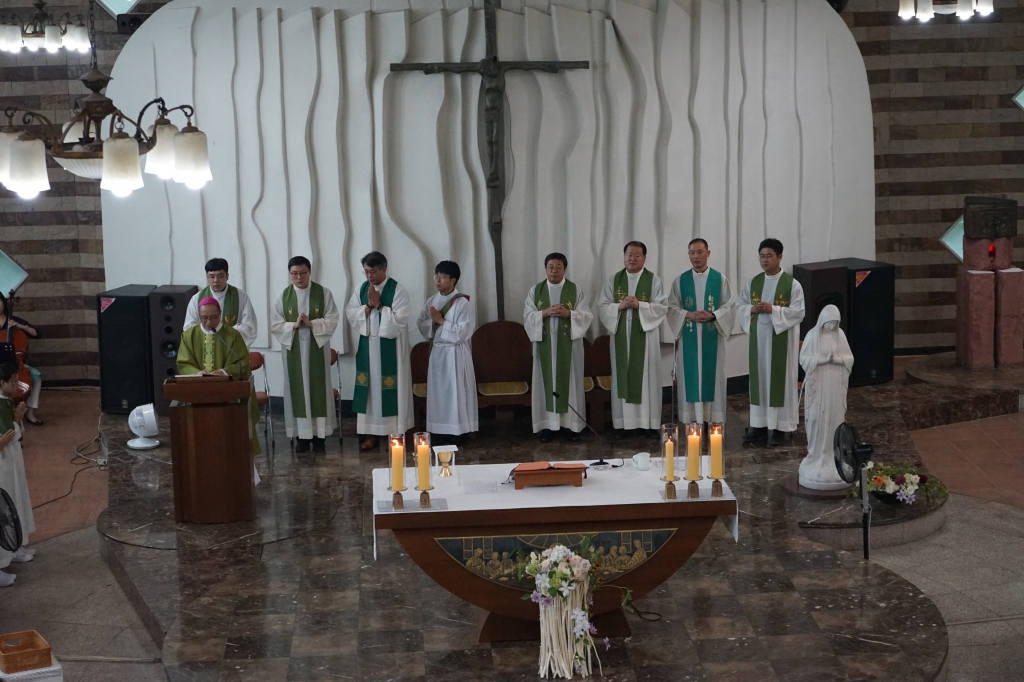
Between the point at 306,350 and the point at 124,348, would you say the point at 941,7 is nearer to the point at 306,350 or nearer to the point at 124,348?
the point at 306,350

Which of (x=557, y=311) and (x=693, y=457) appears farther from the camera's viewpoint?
(x=557, y=311)

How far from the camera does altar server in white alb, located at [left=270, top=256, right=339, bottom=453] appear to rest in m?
10.1

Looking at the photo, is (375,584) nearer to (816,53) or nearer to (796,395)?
(796,395)

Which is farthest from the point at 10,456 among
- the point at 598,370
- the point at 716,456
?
the point at 598,370

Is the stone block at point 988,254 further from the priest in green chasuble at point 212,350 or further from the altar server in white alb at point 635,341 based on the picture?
the priest in green chasuble at point 212,350

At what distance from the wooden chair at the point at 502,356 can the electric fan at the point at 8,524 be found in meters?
4.30

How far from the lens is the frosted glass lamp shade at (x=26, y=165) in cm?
600

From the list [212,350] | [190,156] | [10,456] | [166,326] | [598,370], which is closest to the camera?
[190,156]

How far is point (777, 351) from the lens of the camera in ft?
33.1

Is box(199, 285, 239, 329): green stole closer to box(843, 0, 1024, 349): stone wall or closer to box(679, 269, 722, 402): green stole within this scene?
box(679, 269, 722, 402): green stole

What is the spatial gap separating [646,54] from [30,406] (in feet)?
22.1

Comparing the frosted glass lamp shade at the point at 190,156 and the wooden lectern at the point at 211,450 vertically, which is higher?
the frosted glass lamp shade at the point at 190,156

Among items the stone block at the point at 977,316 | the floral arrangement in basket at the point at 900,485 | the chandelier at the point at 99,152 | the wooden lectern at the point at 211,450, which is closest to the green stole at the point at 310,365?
the wooden lectern at the point at 211,450

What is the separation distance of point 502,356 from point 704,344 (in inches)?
67.7
